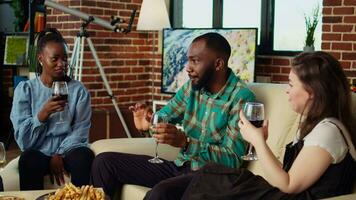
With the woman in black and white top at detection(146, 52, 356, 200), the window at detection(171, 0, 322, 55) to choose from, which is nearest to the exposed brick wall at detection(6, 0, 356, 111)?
the window at detection(171, 0, 322, 55)

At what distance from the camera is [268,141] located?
96.0 inches

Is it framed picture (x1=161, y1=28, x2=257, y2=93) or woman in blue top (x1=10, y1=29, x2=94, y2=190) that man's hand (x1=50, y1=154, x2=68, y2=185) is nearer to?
woman in blue top (x1=10, y1=29, x2=94, y2=190)

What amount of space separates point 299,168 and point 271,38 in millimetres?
2944

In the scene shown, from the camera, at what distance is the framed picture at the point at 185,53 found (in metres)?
4.29

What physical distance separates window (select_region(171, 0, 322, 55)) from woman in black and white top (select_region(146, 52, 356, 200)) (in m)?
2.40

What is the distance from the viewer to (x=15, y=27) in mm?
6141

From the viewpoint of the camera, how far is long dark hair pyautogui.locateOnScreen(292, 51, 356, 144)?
1875 millimetres

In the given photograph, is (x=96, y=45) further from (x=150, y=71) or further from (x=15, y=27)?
(x=15, y=27)

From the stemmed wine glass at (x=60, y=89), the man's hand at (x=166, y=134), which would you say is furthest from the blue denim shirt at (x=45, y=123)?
the man's hand at (x=166, y=134)

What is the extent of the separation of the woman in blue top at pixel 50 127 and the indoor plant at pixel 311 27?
73.2 inches

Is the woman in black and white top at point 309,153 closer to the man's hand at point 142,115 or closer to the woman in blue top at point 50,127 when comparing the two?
the man's hand at point 142,115

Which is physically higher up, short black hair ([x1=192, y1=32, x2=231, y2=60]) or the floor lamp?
the floor lamp

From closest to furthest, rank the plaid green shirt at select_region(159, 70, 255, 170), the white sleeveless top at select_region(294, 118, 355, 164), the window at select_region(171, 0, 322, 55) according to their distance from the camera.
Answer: the white sleeveless top at select_region(294, 118, 355, 164) → the plaid green shirt at select_region(159, 70, 255, 170) → the window at select_region(171, 0, 322, 55)

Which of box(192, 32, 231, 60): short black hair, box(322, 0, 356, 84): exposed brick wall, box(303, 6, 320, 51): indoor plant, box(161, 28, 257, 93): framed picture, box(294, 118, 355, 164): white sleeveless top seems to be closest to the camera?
box(294, 118, 355, 164): white sleeveless top
